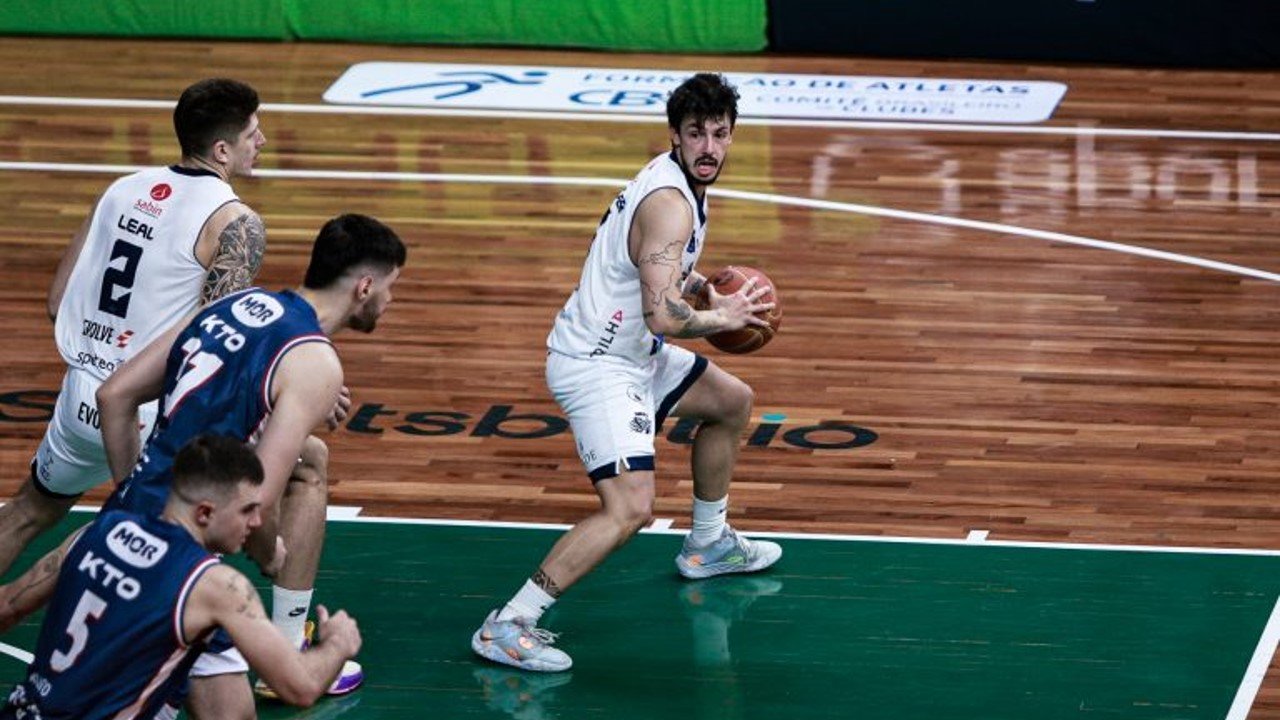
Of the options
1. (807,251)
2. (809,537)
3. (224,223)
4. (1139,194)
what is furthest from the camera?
(1139,194)

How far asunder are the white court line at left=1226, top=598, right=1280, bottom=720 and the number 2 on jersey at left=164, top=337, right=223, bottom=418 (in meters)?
3.12

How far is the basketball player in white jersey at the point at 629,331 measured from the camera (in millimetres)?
7195

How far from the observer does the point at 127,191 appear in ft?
→ 23.1

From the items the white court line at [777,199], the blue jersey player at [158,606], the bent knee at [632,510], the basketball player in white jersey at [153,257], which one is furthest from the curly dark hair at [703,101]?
the white court line at [777,199]

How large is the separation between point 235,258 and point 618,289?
1.24 m

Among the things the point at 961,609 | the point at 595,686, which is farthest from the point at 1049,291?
the point at 595,686

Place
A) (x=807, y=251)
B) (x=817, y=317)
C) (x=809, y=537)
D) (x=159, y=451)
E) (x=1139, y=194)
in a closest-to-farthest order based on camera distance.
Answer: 1. (x=159, y=451)
2. (x=809, y=537)
3. (x=817, y=317)
4. (x=807, y=251)
5. (x=1139, y=194)

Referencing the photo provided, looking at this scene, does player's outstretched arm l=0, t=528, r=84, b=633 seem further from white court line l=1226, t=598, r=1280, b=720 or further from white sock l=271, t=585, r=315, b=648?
white court line l=1226, t=598, r=1280, b=720

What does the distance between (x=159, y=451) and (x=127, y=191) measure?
1318 millimetres

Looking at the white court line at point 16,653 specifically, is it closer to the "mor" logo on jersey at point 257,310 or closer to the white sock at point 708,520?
the "mor" logo on jersey at point 257,310

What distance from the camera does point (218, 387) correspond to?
19.7ft

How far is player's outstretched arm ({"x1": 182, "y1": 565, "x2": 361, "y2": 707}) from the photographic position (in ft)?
16.8

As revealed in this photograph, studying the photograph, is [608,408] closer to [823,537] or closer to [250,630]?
[823,537]

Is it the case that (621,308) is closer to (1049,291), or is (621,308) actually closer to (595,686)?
(595,686)
